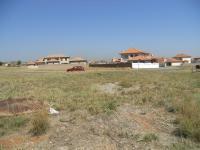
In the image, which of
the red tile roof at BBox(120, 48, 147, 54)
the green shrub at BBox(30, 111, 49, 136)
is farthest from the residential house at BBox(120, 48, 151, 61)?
the green shrub at BBox(30, 111, 49, 136)

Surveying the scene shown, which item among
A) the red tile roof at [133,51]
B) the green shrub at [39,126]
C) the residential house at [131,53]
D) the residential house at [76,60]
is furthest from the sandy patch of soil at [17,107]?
the residential house at [76,60]

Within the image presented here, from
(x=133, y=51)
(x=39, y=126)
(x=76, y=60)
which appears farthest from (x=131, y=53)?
(x=39, y=126)

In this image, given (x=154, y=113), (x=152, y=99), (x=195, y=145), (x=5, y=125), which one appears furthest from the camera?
(x=152, y=99)

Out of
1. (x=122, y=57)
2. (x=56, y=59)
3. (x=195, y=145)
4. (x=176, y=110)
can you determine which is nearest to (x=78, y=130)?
(x=195, y=145)

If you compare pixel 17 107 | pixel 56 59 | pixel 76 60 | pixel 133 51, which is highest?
pixel 133 51

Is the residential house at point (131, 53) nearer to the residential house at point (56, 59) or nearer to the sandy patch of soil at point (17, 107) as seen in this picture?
the residential house at point (56, 59)

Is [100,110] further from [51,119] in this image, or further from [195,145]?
[195,145]

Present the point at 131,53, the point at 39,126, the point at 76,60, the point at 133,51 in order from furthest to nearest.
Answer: the point at 76,60 → the point at 133,51 → the point at 131,53 → the point at 39,126

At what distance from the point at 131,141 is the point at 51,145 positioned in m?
1.97

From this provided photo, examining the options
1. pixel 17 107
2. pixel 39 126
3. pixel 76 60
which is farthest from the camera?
pixel 76 60

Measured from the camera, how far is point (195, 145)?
23.2ft

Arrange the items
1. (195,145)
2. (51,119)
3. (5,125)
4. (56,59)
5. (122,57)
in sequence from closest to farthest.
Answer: (195,145) < (5,125) < (51,119) < (122,57) < (56,59)

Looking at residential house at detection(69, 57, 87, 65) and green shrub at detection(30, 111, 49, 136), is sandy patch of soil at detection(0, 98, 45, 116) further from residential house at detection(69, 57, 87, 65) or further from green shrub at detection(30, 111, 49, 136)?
residential house at detection(69, 57, 87, 65)

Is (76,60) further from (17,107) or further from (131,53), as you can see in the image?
(17,107)
